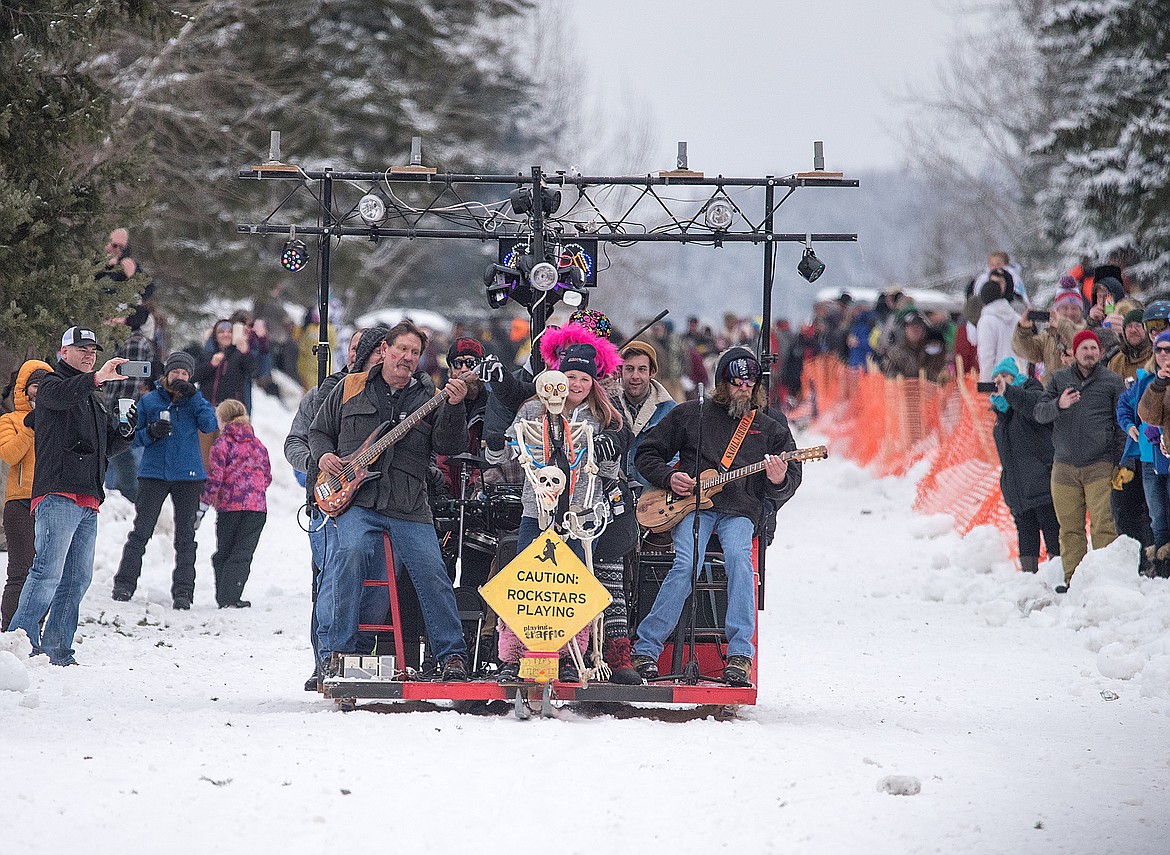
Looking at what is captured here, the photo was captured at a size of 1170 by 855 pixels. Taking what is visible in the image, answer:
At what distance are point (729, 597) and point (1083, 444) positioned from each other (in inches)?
188

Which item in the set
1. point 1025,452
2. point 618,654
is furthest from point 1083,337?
point 618,654

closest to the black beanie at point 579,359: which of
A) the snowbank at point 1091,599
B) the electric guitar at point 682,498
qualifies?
the electric guitar at point 682,498

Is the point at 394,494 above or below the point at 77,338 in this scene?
below

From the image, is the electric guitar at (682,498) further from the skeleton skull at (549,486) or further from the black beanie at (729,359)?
the skeleton skull at (549,486)

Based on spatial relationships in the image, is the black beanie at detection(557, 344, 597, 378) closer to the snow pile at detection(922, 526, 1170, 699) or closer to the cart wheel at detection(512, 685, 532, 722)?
the cart wheel at detection(512, 685, 532, 722)

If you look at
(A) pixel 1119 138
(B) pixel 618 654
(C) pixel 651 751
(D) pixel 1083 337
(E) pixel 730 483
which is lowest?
(C) pixel 651 751

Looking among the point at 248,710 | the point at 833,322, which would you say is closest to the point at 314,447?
the point at 248,710

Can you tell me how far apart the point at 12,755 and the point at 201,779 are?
2.99 ft

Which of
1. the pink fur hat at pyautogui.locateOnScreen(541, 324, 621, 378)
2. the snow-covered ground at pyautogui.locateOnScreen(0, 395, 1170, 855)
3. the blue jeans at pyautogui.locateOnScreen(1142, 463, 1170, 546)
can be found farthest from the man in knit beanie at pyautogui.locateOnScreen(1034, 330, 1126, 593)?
the pink fur hat at pyautogui.locateOnScreen(541, 324, 621, 378)

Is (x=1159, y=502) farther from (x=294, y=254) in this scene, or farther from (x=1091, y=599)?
(x=294, y=254)

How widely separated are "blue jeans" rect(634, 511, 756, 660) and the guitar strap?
32cm

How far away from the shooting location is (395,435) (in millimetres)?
8406

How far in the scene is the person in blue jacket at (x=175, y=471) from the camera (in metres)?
13.0

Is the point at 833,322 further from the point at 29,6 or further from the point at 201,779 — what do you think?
the point at 201,779
